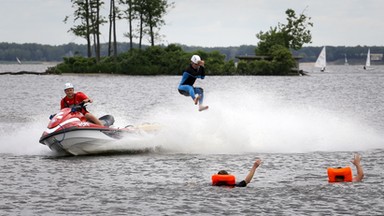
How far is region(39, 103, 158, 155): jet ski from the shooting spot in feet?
78.3

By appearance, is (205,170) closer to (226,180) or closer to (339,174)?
(226,180)

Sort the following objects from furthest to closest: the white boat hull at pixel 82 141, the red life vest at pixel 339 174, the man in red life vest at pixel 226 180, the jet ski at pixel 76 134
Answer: the white boat hull at pixel 82 141 → the jet ski at pixel 76 134 → the red life vest at pixel 339 174 → the man in red life vest at pixel 226 180

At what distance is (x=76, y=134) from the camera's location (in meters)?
A: 23.9

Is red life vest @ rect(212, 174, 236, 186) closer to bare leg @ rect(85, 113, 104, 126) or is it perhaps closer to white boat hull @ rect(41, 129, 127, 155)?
white boat hull @ rect(41, 129, 127, 155)

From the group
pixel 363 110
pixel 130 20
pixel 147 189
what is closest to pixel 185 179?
pixel 147 189

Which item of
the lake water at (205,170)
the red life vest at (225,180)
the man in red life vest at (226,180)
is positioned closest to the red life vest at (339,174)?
the lake water at (205,170)

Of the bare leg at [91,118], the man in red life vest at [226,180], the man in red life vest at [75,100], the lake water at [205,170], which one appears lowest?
the lake water at [205,170]

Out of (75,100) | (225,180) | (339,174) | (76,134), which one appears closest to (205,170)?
(225,180)

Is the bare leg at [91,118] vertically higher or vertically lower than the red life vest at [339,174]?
higher

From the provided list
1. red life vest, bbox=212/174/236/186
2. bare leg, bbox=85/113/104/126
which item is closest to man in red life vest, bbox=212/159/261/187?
red life vest, bbox=212/174/236/186

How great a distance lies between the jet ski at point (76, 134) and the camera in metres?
23.9

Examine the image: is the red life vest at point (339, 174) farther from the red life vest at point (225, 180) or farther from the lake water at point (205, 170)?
the red life vest at point (225, 180)

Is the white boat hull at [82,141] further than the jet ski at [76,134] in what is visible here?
Yes

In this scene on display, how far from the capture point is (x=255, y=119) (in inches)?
1173
